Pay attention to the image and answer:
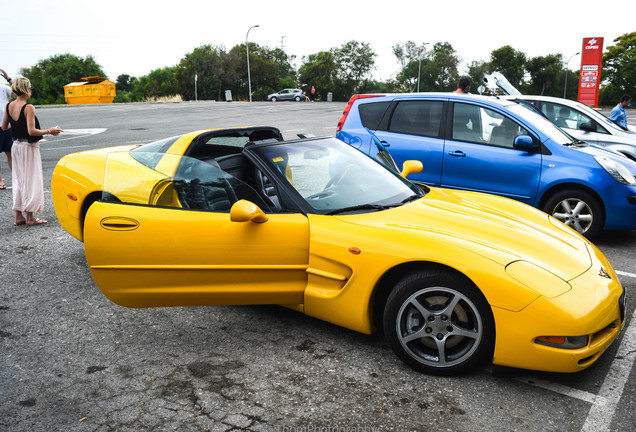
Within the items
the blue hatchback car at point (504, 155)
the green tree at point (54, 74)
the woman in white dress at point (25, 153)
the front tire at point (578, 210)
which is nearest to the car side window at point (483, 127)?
the blue hatchback car at point (504, 155)

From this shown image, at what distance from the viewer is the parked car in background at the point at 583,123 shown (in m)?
8.79

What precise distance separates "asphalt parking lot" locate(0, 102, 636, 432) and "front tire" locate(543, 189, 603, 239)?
147cm

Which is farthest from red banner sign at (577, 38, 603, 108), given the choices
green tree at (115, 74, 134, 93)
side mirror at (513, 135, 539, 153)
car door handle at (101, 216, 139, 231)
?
green tree at (115, 74, 134, 93)

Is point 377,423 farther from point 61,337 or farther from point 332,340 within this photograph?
point 61,337

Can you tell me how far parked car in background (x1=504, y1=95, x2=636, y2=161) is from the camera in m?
8.79

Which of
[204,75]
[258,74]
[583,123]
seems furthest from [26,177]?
[258,74]

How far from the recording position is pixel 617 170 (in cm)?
555

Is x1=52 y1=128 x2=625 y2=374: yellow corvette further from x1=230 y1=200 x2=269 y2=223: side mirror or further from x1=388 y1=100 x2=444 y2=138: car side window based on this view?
x1=388 y1=100 x2=444 y2=138: car side window

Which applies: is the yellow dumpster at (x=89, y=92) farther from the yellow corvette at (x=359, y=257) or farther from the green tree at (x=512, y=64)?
the green tree at (x=512, y=64)

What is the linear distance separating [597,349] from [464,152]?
3695 mm

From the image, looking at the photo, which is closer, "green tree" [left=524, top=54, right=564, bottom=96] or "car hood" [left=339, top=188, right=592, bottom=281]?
"car hood" [left=339, top=188, right=592, bottom=281]

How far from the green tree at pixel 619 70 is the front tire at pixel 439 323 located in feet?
230

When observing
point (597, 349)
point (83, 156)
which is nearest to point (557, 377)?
point (597, 349)

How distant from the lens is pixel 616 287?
9.95 ft
